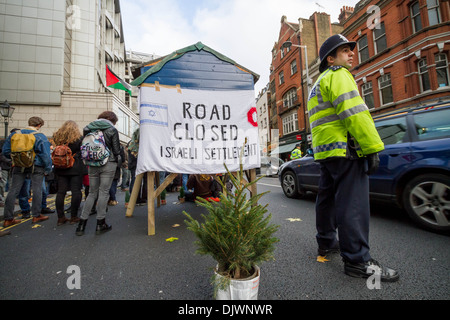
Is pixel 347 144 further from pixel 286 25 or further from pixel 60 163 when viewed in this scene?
pixel 286 25

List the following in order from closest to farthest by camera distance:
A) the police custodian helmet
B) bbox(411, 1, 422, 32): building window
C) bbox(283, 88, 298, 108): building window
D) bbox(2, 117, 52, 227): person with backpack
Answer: the police custodian helmet
bbox(2, 117, 52, 227): person with backpack
bbox(411, 1, 422, 32): building window
bbox(283, 88, 298, 108): building window

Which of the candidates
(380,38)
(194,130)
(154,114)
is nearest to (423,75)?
(380,38)

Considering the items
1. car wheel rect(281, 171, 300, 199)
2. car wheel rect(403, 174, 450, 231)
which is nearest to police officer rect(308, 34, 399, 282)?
car wheel rect(403, 174, 450, 231)

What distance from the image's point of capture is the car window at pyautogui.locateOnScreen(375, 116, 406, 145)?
337cm

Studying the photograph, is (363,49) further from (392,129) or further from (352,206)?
(352,206)

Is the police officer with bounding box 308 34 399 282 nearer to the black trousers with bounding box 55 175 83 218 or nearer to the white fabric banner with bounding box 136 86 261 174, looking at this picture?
the white fabric banner with bounding box 136 86 261 174

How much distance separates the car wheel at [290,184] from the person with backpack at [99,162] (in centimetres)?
423

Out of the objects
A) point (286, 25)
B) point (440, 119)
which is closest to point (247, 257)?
point (440, 119)

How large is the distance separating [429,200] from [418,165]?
489 millimetres

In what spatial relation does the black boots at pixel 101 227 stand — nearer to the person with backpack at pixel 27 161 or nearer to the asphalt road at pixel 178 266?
the asphalt road at pixel 178 266

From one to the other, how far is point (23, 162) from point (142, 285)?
3.64m

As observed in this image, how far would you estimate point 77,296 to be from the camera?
1646 mm

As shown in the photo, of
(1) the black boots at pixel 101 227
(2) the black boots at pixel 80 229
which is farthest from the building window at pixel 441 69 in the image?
(2) the black boots at pixel 80 229

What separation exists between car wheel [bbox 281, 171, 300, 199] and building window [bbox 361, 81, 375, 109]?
1281 cm
